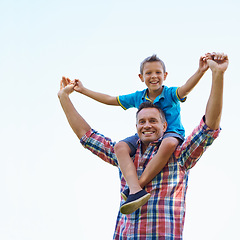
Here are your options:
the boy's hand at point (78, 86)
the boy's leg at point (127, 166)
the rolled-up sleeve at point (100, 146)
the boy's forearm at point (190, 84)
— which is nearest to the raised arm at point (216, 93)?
the boy's forearm at point (190, 84)

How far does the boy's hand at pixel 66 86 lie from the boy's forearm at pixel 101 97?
0.70 ft

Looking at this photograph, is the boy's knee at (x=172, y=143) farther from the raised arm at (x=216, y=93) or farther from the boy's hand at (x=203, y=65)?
the boy's hand at (x=203, y=65)

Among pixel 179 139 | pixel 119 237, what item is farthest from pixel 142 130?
pixel 119 237

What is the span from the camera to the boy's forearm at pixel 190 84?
14.3 ft

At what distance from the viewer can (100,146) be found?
14.9 ft

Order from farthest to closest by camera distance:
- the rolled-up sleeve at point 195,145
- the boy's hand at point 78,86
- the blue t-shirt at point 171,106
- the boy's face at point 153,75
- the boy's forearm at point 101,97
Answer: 1. the boy's forearm at point 101,97
2. the boy's hand at point 78,86
3. the boy's face at point 153,75
4. the blue t-shirt at point 171,106
5. the rolled-up sleeve at point 195,145

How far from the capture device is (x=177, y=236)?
12.3 ft

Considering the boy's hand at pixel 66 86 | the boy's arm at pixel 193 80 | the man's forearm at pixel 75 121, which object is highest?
the boy's hand at pixel 66 86

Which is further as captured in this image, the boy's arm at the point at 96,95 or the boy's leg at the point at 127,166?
the boy's arm at the point at 96,95

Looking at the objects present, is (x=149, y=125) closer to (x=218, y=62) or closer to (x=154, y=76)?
(x=154, y=76)

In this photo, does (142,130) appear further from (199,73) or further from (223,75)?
(223,75)

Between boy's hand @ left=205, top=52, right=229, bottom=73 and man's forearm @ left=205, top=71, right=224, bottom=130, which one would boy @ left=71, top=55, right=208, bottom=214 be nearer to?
boy's hand @ left=205, top=52, right=229, bottom=73

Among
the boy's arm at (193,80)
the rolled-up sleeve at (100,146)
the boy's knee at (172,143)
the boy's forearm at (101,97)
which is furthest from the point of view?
the boy's forearm at (101,97)

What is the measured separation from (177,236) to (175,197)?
1.15 feet
